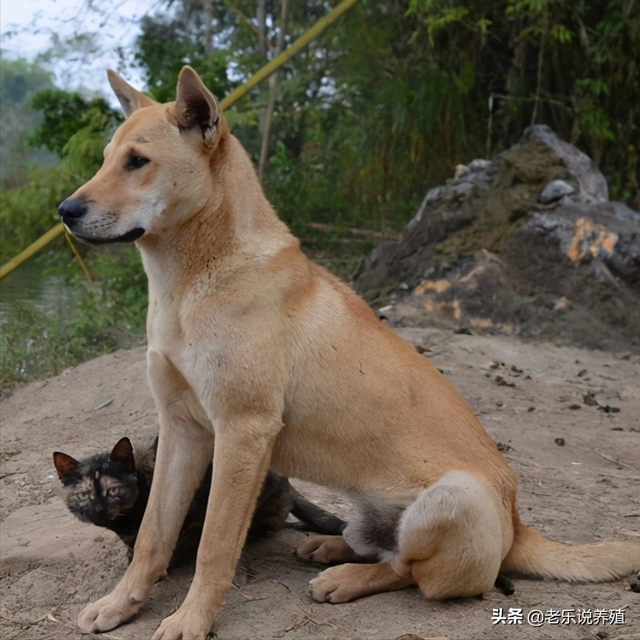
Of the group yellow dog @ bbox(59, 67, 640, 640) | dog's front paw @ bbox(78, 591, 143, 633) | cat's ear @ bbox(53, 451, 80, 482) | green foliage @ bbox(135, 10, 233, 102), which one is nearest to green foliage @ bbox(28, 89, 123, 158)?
green foliage @ bbox(135, 10, 233, 102)

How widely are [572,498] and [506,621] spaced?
1715mm

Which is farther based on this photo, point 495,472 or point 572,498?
point 572,498

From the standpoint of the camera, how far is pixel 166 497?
3.66 m

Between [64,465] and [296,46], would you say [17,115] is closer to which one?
[296,46]

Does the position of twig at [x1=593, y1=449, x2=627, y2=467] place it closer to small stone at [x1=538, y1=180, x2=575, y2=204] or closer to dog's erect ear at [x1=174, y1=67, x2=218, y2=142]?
dog's erect ear at [x1=174, y1=67, x2=218, y2=142]

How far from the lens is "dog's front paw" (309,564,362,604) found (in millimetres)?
3471

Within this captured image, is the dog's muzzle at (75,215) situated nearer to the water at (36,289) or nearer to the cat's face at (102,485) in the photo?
the cat's face at (102,485)

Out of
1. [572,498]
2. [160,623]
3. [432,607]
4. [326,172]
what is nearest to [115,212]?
[160,623]

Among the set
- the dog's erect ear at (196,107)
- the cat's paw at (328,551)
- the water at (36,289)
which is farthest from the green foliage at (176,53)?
the cat's paw at (328,551)

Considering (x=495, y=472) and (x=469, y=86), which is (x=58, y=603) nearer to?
(x=495, y=472)

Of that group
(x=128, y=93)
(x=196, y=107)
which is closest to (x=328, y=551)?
(x=196, y=107)

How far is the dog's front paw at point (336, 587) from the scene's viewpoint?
3471mm

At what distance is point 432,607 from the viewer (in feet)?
11.1

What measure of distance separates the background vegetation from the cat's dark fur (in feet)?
19.6
